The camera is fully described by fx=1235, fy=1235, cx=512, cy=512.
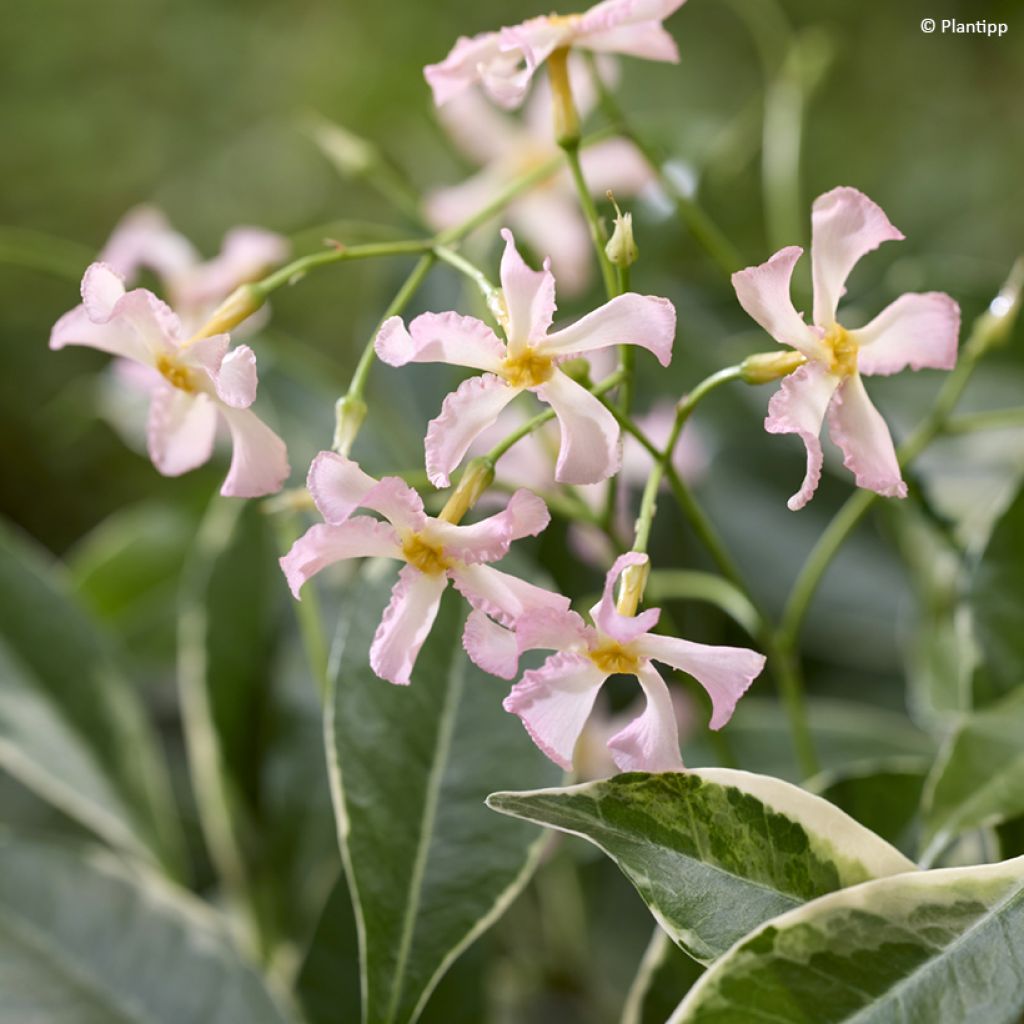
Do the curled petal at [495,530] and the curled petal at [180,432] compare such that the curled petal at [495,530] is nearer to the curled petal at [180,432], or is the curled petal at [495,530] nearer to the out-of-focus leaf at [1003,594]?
the curled petal at [180,432]

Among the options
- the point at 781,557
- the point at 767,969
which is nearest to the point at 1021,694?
the point at 767,969

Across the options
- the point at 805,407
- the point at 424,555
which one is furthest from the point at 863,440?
the point at 424,555

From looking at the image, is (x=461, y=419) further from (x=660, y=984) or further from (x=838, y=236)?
(x=660, y=984)

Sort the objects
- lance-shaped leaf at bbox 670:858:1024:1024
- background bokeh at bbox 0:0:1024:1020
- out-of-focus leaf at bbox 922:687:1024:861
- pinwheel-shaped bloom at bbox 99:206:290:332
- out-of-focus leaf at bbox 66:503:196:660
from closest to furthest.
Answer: lance-shaped leaf at bbox 670:858:1024:1024 → out-of-focus leaf at bbox 922:687:1024:861 → pinwheel-shaped bloom at bbox 99:206:290:332 → background bokeh at bbox 0:0:1024:1020 → out-of-focus leaf at bbox 66:503:196:660

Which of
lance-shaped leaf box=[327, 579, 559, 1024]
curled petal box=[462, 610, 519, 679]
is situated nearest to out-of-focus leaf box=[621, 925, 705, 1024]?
lance-shaped leaf box=[327, 579, 559, 1024]

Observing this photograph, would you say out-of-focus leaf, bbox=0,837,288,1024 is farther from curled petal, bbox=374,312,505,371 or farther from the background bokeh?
curled petal, bbox=374,312,505,371

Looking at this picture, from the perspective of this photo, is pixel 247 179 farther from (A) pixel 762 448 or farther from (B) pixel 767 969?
(B) pixel 767 969

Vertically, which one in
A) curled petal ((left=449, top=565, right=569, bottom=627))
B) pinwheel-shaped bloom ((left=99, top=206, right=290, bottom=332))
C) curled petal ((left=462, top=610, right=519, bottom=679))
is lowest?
curled petal ((left=462, top=610, right=519, bottom=679))
